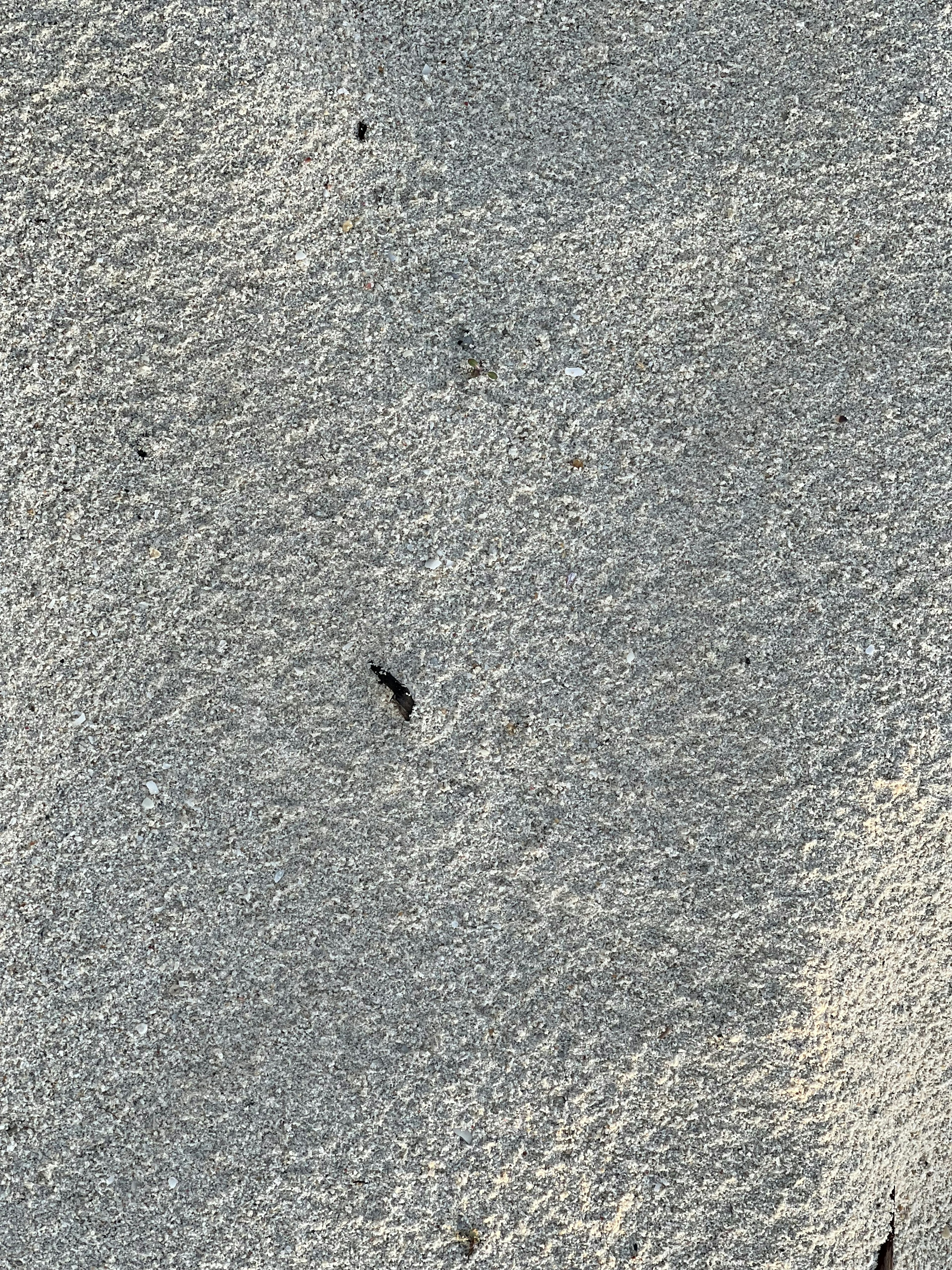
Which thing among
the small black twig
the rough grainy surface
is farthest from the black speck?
the small black twig

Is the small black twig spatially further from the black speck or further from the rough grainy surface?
the black speck

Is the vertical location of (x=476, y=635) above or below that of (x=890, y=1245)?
above

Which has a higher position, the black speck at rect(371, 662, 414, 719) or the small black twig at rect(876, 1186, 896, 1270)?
the black speck at rect(371, 662, 414, 719)

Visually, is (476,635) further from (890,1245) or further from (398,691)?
(890,1245)

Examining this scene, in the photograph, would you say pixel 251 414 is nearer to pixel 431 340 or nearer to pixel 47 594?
pixel 431 340

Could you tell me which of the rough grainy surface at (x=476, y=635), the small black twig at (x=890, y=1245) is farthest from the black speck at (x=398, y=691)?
the small black twig at (x=890, y=1245)

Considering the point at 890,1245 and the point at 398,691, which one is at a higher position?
the point at 398,691

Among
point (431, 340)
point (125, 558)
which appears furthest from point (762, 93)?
point (125, 558)

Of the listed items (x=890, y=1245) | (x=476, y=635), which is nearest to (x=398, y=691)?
(x=476, y=635)

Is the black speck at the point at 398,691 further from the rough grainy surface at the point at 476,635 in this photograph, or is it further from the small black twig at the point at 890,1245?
the small black twig at the point at 890,1245
